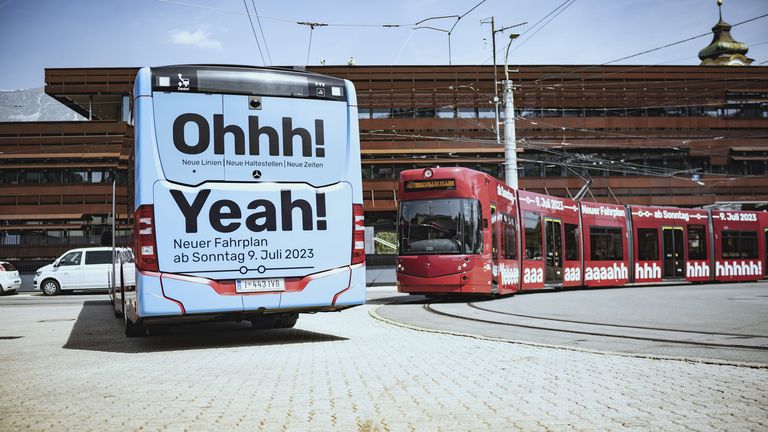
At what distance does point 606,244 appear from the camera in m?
29.2

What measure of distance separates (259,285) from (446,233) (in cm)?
1042

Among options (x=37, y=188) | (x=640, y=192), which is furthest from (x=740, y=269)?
(x=37, y=188)

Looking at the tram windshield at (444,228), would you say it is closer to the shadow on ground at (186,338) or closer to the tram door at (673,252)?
the shadow on ground at (186,338)

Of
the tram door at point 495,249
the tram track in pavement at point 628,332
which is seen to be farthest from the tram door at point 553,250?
the tram track in pavement at point 628,332

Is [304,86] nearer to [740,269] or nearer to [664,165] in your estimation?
[740,269]

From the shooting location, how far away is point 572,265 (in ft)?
88.8

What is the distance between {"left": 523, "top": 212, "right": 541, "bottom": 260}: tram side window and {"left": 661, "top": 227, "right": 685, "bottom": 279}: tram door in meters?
9.23

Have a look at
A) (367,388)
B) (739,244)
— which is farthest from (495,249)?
(739,244)

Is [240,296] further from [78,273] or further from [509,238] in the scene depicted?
[78,273]

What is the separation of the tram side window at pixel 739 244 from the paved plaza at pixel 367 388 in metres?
27.0

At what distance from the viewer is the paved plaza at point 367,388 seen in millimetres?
5180

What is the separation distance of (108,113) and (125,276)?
46.6 meters

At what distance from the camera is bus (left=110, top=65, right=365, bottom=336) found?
9297 mm

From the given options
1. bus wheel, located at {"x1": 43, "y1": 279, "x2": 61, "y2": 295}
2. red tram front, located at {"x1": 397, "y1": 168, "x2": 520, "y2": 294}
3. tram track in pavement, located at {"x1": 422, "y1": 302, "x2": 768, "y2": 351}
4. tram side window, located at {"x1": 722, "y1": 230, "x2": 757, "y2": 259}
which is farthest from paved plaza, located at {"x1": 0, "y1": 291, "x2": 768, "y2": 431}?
tram side window, located at {"x1": 722, "y1": 230, "x2": 757, "y2": 259}
